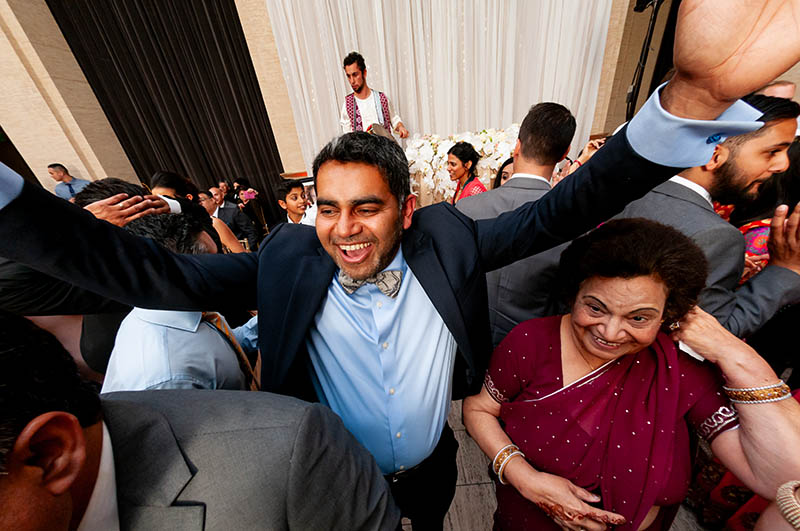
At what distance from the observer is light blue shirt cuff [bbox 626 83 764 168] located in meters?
0.59

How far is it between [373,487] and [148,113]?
26.7 feet

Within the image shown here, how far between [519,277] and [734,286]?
2.52ft

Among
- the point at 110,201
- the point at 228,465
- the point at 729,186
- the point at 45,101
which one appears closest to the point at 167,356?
the point at 228,465

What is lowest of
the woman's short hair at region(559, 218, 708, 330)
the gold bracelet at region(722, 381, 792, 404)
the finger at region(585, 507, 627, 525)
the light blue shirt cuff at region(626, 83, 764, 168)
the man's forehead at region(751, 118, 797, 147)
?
the finger at region(585, 507, 627, 525)

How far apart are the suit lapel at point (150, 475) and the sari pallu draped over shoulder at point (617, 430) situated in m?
0.98

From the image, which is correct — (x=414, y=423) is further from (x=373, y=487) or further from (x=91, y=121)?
(x=91, y=121)

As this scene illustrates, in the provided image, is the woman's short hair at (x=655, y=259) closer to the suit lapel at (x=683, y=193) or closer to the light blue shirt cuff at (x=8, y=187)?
the suit lapel at (x=683, y=193)

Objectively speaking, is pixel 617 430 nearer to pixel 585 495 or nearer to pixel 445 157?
pixel 585 495

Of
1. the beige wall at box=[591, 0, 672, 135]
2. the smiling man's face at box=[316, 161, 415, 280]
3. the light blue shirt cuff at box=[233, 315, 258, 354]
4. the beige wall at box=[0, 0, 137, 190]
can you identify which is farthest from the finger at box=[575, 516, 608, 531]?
the beige wall at box=[0, 0, 137, 190]

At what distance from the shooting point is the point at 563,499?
0.89 m

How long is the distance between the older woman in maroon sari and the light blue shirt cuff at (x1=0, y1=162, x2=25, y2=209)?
1.39m

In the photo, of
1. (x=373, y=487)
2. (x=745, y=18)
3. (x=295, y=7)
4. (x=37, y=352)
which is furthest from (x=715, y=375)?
(x=295, y=7)

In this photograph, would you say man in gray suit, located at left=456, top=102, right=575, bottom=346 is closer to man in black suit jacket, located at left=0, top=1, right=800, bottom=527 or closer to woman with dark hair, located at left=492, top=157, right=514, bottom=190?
man in black suit jacket, located at left=0, top=1, right=800, bottom=527

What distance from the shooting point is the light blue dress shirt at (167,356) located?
0.88 m
